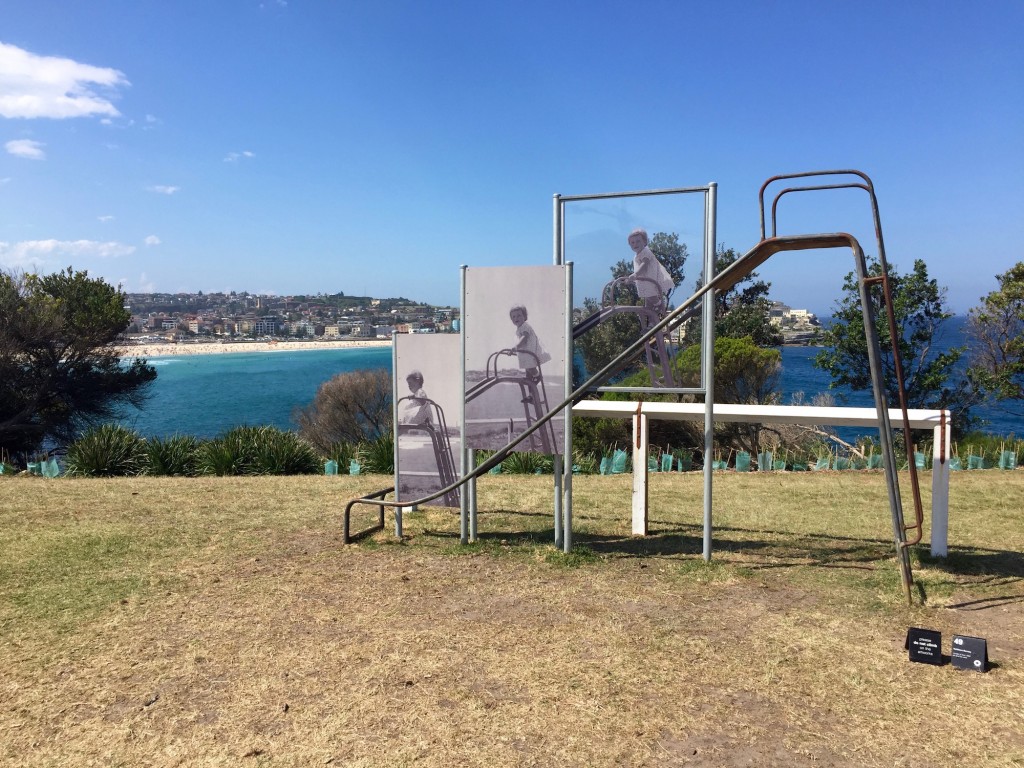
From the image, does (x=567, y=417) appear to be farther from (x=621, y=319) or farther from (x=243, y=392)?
(x=243, y=392)

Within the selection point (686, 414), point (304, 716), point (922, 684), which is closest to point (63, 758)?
point (304, 716)

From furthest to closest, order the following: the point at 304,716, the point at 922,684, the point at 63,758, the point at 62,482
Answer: the point at 62,482, the point at 922,684, the point at 304,716, the point at 63,758

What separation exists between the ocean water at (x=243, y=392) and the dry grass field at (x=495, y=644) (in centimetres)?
1393

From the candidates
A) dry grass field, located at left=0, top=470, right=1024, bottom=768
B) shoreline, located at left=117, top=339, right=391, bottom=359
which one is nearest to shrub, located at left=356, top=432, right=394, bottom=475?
dry grass field, located at left=0, top=470, right=1024, bottom=768

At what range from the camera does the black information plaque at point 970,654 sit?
3742mm

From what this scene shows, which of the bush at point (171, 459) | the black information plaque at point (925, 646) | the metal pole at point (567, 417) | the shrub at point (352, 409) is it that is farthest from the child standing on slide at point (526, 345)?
the shrub at point (352, 409)

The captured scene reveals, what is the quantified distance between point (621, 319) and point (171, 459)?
7816 millimetres

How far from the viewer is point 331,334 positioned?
446 feet

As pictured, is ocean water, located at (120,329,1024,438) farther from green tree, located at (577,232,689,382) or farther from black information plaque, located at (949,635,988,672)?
black information plaque, located at (949,635,988,672)

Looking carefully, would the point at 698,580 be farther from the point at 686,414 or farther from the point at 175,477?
the point at 175,477

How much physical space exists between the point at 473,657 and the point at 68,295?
84.1 ft

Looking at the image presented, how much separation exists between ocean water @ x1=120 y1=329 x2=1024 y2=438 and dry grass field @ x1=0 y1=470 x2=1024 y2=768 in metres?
13.9

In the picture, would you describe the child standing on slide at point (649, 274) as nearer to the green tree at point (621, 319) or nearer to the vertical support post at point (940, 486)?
the green tree at point (621, 319)

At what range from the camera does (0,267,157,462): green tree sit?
2177 cm
